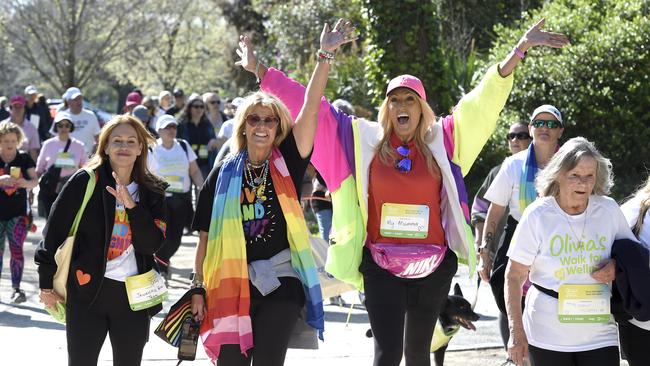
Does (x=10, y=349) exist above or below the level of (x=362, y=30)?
below

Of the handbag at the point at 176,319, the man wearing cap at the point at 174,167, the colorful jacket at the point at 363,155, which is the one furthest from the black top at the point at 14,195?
the handbag at the point at 176,319

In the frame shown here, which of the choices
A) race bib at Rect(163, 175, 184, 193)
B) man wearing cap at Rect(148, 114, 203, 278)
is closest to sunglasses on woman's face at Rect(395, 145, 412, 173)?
man wearing cap at Rect(148, 114, 203, 278)

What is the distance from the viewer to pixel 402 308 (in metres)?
5.75

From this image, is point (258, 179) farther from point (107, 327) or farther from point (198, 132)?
point (198, 132)

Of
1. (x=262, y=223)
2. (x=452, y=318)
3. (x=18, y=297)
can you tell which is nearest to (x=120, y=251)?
(x=262, y=223)

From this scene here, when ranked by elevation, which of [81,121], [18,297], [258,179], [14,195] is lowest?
[18,297]

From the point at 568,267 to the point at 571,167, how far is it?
0.47 m

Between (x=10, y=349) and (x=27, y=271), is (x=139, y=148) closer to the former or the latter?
(x=10, y=349)

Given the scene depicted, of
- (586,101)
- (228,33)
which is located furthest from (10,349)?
(228,33)

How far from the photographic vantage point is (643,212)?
17.7 ft

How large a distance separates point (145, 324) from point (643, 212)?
8.47ft

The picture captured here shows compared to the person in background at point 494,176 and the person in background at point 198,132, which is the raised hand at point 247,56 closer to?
the person in background at point 494,176

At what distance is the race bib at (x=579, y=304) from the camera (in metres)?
4.98

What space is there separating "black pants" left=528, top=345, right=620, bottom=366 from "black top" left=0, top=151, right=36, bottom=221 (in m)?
6.80
